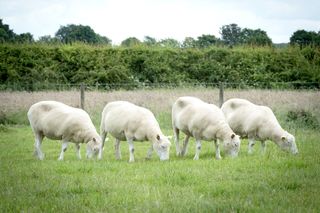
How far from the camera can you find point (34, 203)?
25.5ft

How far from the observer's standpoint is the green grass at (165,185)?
7.52 m

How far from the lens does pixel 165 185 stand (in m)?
9.15

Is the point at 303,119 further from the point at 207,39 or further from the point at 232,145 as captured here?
the point at 207,39

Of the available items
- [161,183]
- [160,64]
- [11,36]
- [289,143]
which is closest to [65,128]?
[161,183]

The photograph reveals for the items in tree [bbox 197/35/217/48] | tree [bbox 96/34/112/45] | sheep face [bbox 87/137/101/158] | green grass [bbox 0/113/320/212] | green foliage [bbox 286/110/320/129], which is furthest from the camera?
tree [bbox 96/34/112/45]

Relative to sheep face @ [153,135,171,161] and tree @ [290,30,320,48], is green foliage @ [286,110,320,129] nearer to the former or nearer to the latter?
sheep face @ [153,135,171,161]

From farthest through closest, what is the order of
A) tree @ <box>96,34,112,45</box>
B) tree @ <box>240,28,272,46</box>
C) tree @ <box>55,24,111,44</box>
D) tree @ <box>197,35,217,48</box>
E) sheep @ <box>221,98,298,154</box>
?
tree @ <box>96,34,112,45</box> → tree @ <box>55,24,111,44</box> → tree @ <box>240,28,272,46</box> → tree @ <box>197,35,217,48</box> → sheep @ <box>221,98,298,154</box>

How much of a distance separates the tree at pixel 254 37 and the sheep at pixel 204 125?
34.3m

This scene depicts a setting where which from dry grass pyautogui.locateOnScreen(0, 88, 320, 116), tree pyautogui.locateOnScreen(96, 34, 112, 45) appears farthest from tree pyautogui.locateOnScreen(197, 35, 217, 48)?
dry grass pyautogui.locateOnScreen(0, 88, 320, 116)

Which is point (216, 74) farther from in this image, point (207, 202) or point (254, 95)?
point (207, 202)

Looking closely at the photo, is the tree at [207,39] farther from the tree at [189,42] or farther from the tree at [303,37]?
the tree at [303,37]

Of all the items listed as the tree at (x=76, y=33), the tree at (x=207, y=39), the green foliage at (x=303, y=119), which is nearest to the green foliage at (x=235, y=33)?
the tree at (x=207, y=39)

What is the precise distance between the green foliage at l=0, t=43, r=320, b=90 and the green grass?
61.8 ft

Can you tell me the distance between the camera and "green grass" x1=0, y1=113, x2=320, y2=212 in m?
7.52
